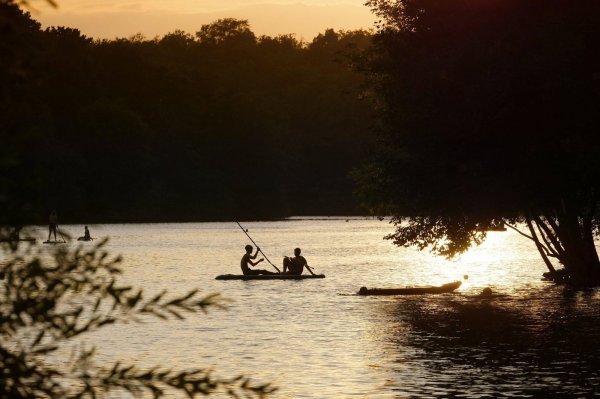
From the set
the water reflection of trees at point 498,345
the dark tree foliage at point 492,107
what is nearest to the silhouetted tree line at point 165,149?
the dark tree foliage at point 492,107

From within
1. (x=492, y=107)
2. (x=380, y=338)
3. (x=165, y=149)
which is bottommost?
(x=380, y=338)

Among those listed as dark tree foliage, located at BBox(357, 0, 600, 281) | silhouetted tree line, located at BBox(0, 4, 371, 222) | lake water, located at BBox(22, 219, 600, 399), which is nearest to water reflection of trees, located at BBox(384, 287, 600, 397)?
lake water, located at BBox(22, 219, 600, 399)

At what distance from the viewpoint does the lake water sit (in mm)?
21500

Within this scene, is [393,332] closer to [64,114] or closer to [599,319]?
[599,319]

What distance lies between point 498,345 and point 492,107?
11.7 meters

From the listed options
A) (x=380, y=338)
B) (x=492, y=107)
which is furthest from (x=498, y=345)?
(x=492, y=107)

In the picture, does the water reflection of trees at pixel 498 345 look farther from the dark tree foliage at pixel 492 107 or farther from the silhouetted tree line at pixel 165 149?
the silhouetted tree line at pixel 165 149

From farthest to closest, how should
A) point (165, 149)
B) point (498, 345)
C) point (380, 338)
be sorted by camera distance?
point (165, 149), point (380, 338), point (498, 345)

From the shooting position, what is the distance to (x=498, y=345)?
27125 mm

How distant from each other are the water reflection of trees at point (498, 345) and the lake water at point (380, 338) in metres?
0.02

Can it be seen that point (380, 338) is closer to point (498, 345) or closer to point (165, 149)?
point (498, 345)

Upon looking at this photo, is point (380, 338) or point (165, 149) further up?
point (165, 149)

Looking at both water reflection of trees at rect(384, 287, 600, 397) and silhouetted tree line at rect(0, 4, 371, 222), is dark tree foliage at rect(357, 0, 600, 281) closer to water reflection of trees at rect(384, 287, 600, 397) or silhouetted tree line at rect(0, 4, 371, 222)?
water reflection of trees at rect(384, 287, 600, 397)

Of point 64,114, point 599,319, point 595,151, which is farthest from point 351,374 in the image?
point 64,114
